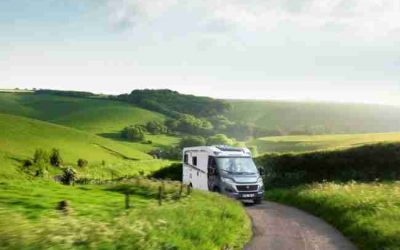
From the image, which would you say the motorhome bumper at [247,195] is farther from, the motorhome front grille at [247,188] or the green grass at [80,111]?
the green grass at [80,111]

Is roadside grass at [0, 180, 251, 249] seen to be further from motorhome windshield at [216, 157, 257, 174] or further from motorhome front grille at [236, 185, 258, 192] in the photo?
motorhome windshield at [216, 157, 257, 174]

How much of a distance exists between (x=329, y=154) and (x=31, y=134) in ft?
254

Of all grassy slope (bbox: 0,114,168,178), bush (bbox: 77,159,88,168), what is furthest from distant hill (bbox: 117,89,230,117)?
bush (bbox: 77,159,88,168)

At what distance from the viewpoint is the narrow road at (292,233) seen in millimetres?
18817

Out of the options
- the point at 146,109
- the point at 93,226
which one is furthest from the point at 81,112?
the point at 93,226

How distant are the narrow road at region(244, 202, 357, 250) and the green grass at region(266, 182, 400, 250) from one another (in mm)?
543

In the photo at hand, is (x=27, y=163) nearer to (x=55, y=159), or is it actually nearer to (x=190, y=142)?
(x=55, y=159)

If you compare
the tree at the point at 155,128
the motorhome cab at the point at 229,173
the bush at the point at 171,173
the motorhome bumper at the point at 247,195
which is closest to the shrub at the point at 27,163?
the bush at the point at 171,173

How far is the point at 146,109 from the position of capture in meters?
181

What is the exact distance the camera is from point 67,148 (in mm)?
109938

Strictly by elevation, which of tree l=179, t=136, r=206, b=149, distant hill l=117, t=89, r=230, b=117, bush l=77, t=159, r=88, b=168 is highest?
distant hill l=117, t=89, r=230, b=117

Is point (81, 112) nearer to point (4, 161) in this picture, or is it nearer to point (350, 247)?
Result: point (4, 161)

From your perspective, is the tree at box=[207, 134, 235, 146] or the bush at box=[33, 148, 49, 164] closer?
the bush at box=[33, 148, 49, 164]

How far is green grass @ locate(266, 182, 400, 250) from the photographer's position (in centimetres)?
1911
